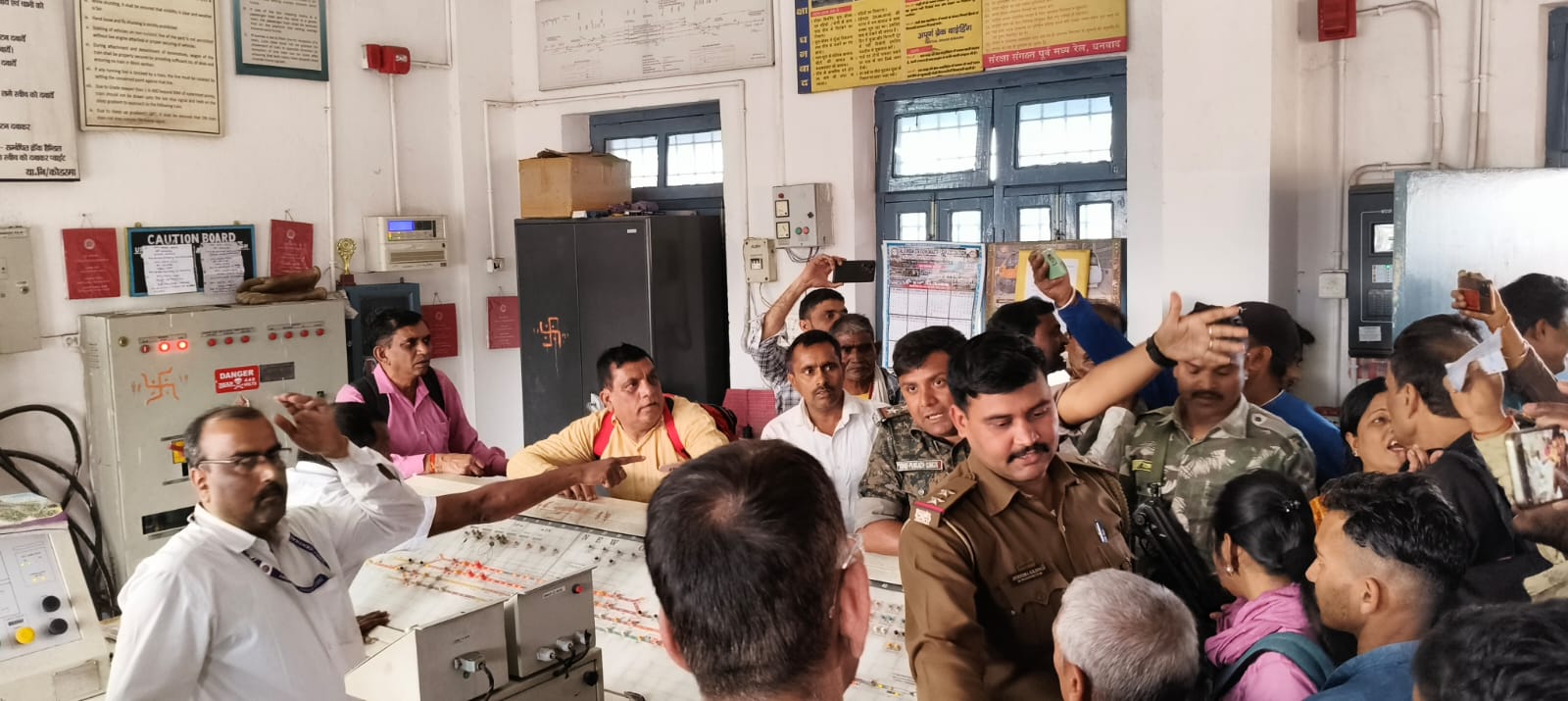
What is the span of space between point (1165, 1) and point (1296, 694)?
280cm

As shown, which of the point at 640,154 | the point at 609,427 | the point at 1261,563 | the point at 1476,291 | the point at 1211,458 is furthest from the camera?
the point at 640,154

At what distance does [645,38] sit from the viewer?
607cm

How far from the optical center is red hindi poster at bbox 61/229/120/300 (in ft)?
16.5

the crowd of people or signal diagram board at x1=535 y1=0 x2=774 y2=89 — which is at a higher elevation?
signal diagram board at x1=535 y1=0 x2=774 y2=89

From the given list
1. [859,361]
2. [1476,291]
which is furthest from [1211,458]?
[859,361]

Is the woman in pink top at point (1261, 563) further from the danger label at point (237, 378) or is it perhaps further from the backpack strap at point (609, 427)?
the danger label at point (237, 378)

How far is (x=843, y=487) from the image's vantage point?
11.6 ft

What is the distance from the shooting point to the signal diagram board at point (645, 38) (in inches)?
226

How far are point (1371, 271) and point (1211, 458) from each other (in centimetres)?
179

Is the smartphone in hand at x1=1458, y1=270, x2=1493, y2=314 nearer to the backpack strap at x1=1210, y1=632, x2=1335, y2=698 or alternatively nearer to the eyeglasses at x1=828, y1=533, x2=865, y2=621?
the backpack strap at x1=1210, y1=632, x2=1335, y2=698

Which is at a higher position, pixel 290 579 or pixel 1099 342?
pixel 1099 342

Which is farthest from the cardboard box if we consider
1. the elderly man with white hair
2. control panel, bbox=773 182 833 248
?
the elderly man with white hair

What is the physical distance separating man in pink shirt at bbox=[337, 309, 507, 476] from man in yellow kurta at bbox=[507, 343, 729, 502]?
485 mm

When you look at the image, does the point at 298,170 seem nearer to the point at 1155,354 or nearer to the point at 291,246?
the point at 291,246
